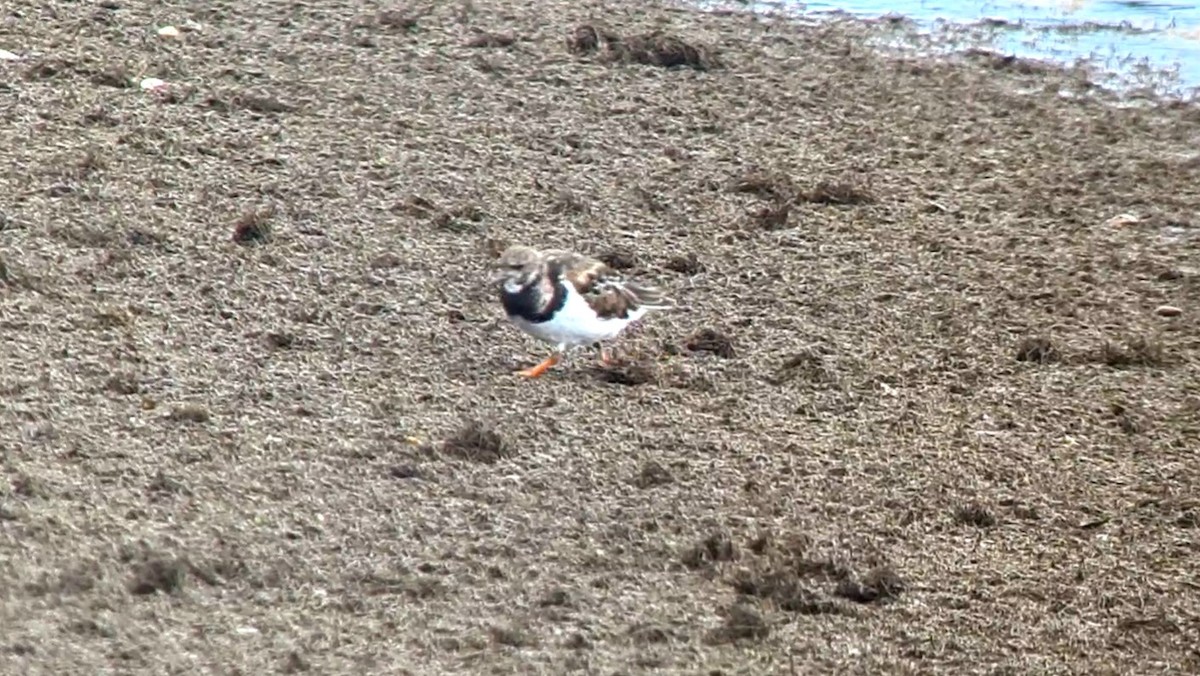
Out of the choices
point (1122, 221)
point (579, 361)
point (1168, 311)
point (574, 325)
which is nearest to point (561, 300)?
point (574, 325)

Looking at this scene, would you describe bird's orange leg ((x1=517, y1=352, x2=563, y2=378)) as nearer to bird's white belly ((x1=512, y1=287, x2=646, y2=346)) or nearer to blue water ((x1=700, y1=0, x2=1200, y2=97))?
bird's white belly ((x1=512, y1=287, x2=646, y2=346))

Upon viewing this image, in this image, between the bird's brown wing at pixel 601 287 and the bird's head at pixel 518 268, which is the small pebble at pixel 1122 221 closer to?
the bird's brown wing at pixel 601 287

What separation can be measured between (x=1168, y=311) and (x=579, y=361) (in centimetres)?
242

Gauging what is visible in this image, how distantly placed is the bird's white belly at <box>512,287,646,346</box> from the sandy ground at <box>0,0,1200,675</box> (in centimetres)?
16

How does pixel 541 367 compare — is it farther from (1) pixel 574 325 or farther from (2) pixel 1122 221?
(2) pixel 1122 221

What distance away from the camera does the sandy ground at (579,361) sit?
5.55 m

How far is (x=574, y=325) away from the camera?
746cm

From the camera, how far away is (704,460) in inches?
265

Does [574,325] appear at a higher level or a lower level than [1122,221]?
higher

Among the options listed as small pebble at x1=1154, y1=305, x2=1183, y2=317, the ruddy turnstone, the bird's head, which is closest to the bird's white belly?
the ruddy turnstone

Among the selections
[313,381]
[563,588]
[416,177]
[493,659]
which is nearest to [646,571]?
[563,588]

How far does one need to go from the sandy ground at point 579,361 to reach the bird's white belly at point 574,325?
0.16 metres

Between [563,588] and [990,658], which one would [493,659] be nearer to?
[563,588]

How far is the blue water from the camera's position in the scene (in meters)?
12.4
